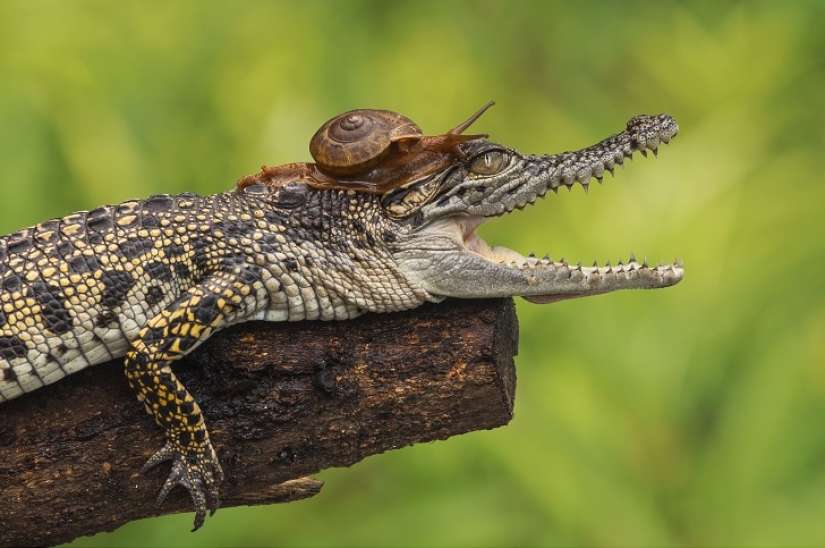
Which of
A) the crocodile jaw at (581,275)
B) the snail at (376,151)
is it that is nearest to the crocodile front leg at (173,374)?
the snail at (376,151)

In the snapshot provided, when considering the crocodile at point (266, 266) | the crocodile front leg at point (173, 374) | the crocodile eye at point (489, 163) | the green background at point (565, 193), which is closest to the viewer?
the crocodile front leg at point (173, 374)

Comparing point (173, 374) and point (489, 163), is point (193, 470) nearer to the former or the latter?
point (173, 374)

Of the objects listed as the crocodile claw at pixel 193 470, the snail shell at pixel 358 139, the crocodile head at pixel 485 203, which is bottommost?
the crocodile claw at pixel 193 470

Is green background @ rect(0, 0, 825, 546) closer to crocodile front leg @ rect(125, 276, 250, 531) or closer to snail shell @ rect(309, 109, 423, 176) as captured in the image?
crocodile front leg @ rect(125, 276, 250, 531)

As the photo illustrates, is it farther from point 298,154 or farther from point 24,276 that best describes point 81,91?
point 24,276

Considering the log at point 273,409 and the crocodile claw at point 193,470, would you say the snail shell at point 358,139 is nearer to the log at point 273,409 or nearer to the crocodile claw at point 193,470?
the log at point 273,409

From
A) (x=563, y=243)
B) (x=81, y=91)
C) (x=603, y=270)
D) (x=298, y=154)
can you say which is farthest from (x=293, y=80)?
(x=603, y=270)

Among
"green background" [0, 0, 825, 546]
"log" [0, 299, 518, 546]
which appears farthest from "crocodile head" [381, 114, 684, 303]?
"green background" [0, 0, 825, 546]

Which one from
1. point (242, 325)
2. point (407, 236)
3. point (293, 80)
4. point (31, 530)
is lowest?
point (31, 530)
